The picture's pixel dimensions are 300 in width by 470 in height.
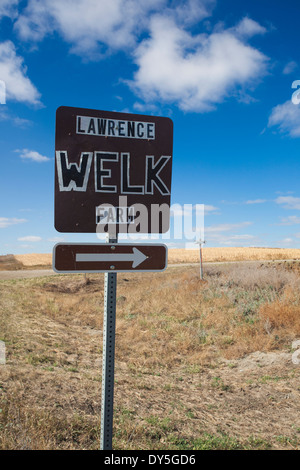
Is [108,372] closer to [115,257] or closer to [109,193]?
[115,257]

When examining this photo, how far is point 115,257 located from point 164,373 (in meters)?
4.82

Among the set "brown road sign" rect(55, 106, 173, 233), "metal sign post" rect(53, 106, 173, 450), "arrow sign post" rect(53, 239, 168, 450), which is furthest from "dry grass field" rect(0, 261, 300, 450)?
"brown road sign" rect(55, 106, 173, 233)

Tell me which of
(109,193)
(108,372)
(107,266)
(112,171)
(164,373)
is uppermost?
(112,171)

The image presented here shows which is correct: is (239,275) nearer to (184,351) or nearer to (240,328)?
(240,328)

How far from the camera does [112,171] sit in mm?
2787

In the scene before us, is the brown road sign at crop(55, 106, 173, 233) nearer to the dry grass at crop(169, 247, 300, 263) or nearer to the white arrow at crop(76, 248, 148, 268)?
the white arrow at crop(76, 248, 148, 268)

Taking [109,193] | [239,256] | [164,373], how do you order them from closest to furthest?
[109,193], [164,373], [239,256]

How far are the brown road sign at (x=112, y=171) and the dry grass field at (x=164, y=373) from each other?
2.51m

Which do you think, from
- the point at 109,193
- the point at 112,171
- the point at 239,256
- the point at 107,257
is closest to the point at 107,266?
the point at 107,257

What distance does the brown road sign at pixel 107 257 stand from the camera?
8.50 ft

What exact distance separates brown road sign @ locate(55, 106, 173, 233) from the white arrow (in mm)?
226

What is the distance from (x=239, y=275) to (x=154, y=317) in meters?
6.02
